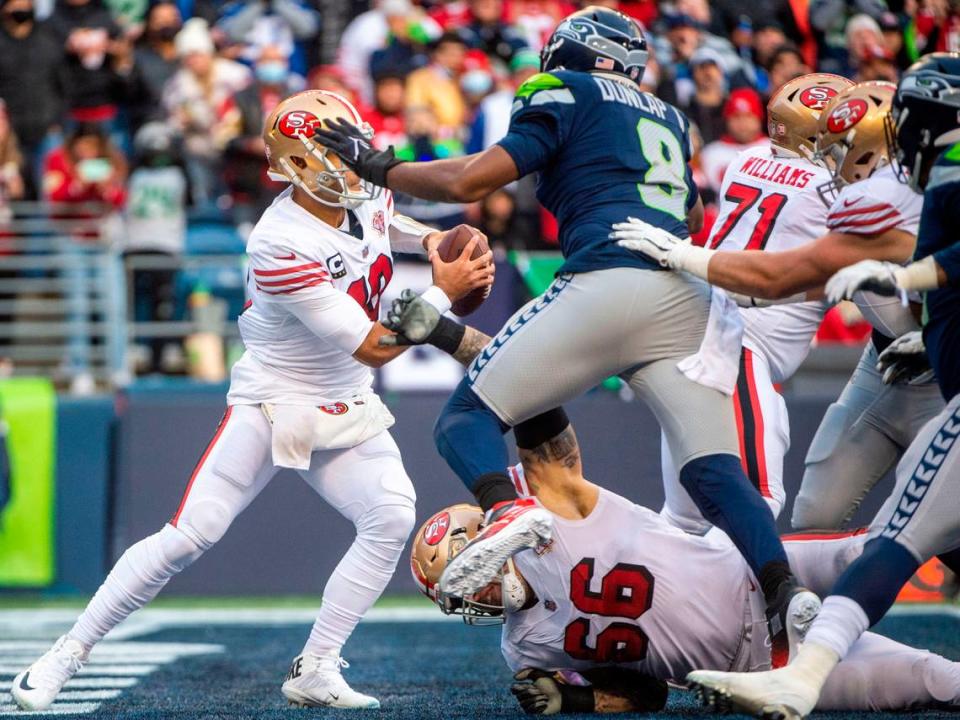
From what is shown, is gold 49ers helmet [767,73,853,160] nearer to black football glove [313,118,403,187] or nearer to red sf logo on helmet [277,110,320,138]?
black football glove [313,118,403,187]

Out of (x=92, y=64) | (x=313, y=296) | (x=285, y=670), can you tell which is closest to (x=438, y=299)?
(x=313, y=296)

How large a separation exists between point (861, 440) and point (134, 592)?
246 centimetres

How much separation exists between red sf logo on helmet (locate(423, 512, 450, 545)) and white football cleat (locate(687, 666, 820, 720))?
38.7 inches

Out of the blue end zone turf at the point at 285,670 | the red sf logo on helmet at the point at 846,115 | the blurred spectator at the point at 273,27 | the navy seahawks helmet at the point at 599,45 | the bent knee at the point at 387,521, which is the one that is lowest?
the blue end zone turf at the point at 285,670

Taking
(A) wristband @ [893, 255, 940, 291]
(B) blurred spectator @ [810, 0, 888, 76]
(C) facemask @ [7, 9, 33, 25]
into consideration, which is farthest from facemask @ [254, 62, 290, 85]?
(A) wristband @ [893, 255, 940, 291]

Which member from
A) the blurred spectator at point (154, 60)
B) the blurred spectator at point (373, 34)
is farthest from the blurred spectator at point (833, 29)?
the blurred spectator at point (154, 60)

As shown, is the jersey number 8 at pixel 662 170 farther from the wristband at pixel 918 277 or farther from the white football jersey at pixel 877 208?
the wristband at pixel 918 277

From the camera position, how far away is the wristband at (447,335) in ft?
13.2

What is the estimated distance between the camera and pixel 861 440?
4707 mm

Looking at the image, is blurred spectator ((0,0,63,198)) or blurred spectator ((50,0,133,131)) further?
blurred spectator ((50,0,133,131))

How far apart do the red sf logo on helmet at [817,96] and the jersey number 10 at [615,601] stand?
1873 millimetres

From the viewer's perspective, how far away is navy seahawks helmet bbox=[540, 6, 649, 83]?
4.06 m

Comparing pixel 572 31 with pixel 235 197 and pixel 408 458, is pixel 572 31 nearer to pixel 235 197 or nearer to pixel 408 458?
pixel 408 458

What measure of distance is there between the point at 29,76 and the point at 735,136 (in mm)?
5100
